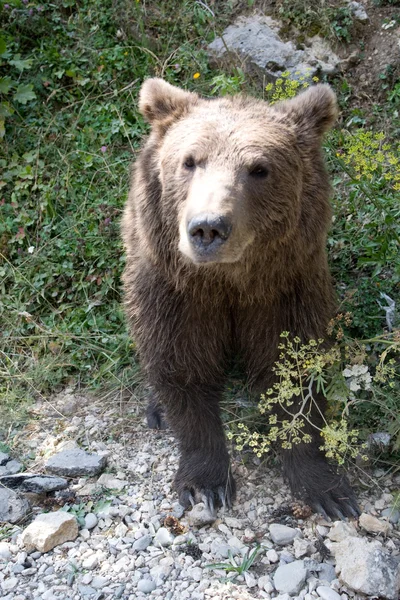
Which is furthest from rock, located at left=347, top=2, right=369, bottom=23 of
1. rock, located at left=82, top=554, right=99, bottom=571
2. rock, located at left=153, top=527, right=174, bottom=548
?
rock, located at left=82, top=554, right=99, bottom=571

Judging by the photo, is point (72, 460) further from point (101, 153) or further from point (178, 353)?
point (101, 153)

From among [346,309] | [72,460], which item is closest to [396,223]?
[346,309]

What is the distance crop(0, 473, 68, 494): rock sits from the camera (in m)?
4.32

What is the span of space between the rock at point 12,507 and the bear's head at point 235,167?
1683 millimetres

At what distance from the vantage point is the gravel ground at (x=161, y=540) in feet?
12.0

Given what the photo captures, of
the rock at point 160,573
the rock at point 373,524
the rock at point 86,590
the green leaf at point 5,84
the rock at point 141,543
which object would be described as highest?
the green leaf at point 5,84

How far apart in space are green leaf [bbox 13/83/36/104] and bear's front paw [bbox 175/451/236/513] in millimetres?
3557

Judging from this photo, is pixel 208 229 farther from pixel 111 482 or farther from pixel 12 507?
pixel 12 507

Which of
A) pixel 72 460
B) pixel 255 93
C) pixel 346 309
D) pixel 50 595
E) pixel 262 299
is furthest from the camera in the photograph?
pixel 255 93

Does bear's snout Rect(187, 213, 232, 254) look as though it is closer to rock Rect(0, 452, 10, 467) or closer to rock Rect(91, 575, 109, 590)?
rock Rect(91, 575, 109, 590)

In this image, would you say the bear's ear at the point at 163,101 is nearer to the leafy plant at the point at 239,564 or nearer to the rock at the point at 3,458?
the rock at the point at 3,458

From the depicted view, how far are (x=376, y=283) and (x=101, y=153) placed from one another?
2606 millimetres

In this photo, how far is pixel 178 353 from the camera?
435cm

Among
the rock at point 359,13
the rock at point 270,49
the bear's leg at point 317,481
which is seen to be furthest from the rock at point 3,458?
the rock at point 359,13
